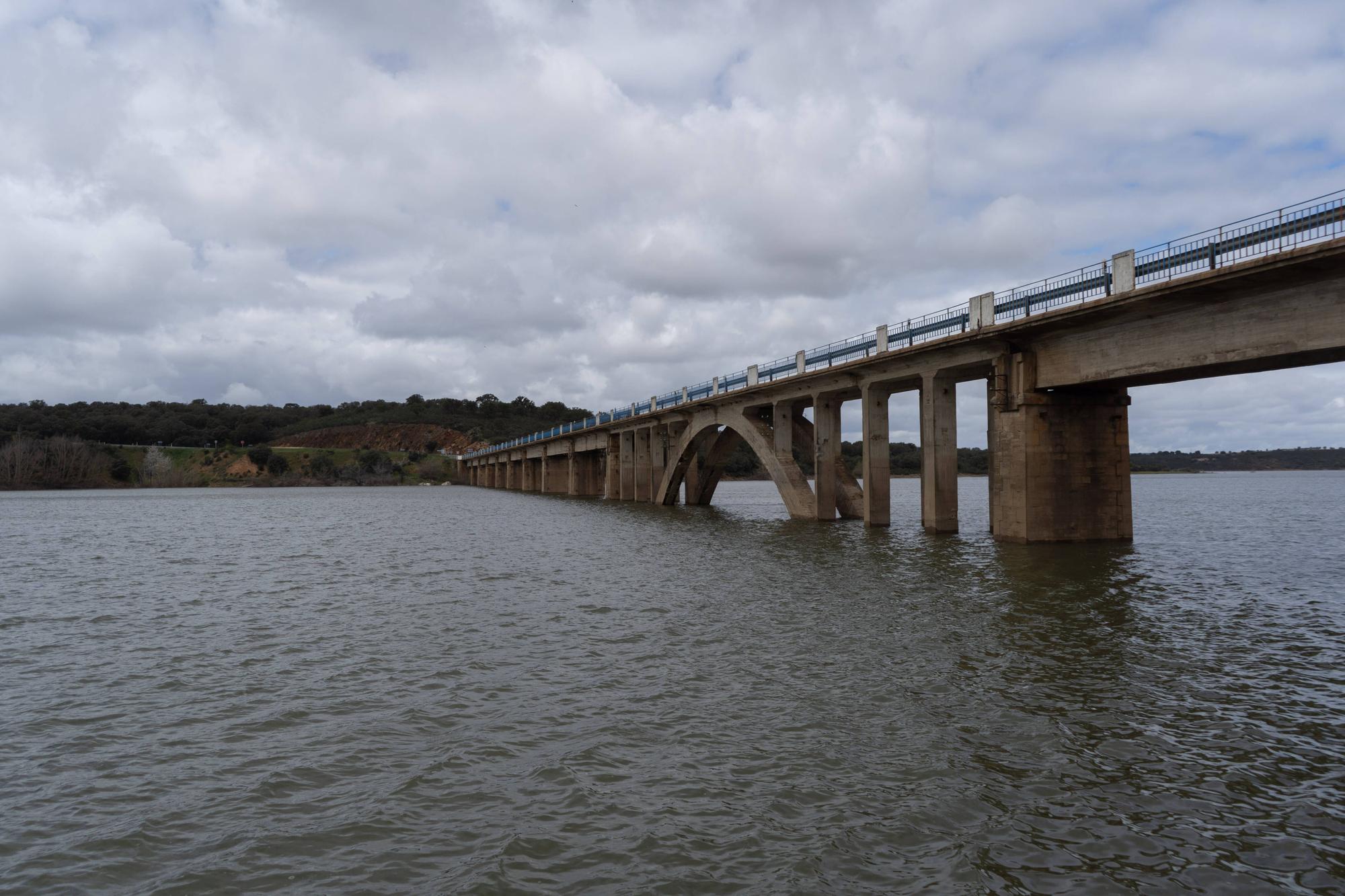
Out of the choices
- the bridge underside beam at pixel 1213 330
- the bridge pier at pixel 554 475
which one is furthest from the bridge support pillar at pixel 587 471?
the bridge underside beam at pixel 1213 330

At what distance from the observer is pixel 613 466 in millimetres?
74875

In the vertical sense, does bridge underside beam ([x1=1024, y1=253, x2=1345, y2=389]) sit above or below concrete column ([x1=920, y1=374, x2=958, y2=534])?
above

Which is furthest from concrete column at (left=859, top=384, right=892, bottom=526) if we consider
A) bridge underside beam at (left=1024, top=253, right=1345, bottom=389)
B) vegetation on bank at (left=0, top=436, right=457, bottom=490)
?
vegetation on bank at (left=0, top=436, right=457, bottom=490)

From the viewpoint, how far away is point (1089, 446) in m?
27.4

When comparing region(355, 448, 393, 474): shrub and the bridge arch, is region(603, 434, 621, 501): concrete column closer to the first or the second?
the bridge arch

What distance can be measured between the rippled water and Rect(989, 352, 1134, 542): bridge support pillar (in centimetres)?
644

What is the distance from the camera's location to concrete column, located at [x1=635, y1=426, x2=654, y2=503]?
6725cm

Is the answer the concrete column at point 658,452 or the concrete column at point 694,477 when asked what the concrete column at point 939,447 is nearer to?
the concrete column at point 694,477

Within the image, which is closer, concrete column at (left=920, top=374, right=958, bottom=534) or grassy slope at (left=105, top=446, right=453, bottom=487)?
concrete column at (left=920, top=374, right=958, bottom=534)

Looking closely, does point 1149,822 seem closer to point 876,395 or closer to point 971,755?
point 971,755

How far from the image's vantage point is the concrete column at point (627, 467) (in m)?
70.1

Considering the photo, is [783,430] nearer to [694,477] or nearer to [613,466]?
[694,477]

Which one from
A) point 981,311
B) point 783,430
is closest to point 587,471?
point 783,430

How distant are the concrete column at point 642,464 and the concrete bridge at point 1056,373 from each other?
64.5 feet
